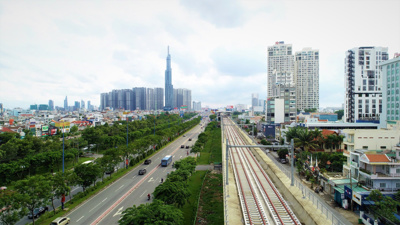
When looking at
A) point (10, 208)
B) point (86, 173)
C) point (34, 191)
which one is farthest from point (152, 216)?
point (86, 173)

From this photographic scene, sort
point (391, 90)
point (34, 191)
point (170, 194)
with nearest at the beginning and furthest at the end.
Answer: point (34, 191) < point (170, 194) < point (391, 90)

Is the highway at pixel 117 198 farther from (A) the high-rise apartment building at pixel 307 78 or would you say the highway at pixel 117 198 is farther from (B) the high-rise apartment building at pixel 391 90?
(A) the high-rise apartment building at pixel 307 78

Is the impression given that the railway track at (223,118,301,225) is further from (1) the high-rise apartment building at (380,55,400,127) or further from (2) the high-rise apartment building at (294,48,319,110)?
(2) the high-rise apartment building at (294,48,319,110)

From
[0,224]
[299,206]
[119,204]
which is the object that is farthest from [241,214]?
[0,224]

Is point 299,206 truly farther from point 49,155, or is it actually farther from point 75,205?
point 49,155

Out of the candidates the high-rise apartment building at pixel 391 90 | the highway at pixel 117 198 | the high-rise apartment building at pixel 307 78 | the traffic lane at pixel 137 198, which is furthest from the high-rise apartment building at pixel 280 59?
the highway at pixel 117 198

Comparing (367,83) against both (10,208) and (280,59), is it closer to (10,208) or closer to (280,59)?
(10,208)
